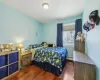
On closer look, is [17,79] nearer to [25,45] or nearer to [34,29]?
[25,45]

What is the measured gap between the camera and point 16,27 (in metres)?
2.92

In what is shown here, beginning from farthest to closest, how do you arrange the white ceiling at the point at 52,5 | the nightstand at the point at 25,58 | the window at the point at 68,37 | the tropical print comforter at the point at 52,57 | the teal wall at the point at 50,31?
the teal wall at the point at 50,31
the window at the point at 68,37
the nightstand at the point at 25,58
the tropical print comforter at the point at 52,57
the white ceiling at the point at 52,5

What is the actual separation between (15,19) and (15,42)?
100 cm

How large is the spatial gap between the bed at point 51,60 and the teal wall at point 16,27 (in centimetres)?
102

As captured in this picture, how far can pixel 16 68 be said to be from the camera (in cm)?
247

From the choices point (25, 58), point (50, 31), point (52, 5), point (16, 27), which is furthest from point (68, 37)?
point (16, 27)

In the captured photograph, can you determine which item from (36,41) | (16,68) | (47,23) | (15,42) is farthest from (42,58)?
(47,23)

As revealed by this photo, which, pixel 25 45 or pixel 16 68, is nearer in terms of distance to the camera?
pixel 16 68

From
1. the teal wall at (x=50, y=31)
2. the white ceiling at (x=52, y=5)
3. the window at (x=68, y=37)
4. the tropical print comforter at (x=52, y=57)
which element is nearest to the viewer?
the white ceiling at (x=52, y=5)

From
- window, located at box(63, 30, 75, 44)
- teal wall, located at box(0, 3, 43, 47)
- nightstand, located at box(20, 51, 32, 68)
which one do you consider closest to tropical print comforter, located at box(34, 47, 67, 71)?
nightstand, located at box(20, 51, 32, 68)

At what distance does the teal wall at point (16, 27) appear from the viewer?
2438mm

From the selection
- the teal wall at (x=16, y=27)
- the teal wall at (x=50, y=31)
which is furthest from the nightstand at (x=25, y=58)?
the teal wall at (x=50, y=31)

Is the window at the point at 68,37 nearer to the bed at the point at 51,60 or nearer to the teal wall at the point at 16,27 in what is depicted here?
the bed at the point at 51,60

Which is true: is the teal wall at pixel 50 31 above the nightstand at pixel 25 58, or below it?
above
